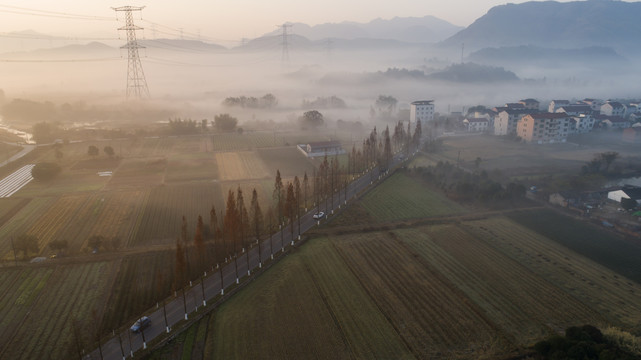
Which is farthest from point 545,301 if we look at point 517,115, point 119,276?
point 517,115

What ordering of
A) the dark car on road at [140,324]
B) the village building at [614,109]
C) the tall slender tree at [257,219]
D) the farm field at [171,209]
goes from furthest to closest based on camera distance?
1. the village building at [614,109]
2. the farm field at [171,209]
3. the tall slender tree at [257,219]
4. the dark car on road at [140,324]

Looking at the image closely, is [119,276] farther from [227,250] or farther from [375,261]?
[375,261]

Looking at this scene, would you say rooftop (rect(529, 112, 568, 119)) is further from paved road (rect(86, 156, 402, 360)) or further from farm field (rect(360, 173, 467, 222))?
paved road (rect(86, 156, 402, 360))

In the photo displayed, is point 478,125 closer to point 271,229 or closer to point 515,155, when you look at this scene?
point 515,155

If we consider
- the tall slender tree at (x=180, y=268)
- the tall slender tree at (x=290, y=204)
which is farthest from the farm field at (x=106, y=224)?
the tall slender tree at (x=290, y=204)

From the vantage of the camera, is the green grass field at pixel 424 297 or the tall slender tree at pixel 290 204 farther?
the tall slender tree at pixel 290 204

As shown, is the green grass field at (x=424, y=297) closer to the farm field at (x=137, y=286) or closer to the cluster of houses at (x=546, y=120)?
the farm field at (x=137, y=286)
